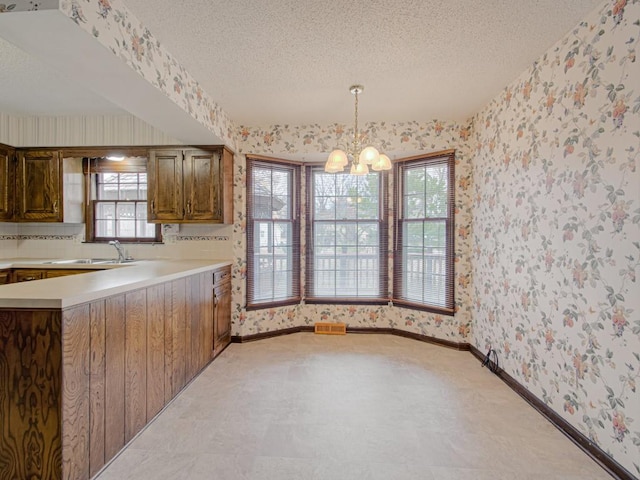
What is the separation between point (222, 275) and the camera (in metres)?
3.42

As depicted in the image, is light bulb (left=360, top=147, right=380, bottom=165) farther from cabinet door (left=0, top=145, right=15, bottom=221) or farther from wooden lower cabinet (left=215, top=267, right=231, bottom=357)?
cabinet door (left=0, top=145, right=15, bottom=221)

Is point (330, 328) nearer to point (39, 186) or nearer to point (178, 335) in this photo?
point (178, 335)

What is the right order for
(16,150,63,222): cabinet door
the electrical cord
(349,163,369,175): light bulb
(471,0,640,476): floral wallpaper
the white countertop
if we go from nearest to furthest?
the white countertop < (471,0,640,476): floral wallpaper < (349,163,369,175): light bulb < the electrical cord < (16,150,63,222): cabinet door

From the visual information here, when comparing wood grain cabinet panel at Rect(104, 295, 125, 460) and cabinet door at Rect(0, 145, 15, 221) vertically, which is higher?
cabinet door at Rect(0, 145, 15, 221)

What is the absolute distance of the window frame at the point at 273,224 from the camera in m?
3.79

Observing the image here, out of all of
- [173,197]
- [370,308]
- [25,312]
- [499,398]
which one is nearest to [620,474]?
[499,398]

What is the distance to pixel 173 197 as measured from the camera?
11.6 ft

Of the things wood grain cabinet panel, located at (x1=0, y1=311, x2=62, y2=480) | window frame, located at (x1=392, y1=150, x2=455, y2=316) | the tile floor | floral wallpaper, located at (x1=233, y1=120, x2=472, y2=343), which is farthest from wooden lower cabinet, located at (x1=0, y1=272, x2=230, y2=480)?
window frame, located at (x1=392, y1=150, x2=455, y2=316)

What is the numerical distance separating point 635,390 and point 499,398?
1.00m

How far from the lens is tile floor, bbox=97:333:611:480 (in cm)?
172

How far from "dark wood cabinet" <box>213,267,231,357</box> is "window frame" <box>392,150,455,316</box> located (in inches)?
76.8

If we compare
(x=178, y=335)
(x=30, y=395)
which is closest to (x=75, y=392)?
(x=30, y=395)

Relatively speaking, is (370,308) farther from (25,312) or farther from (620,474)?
(25,312)

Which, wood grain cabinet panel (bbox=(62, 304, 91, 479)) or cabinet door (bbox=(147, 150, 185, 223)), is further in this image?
cabinet door (bbox=(147, 150, 185, 223))
